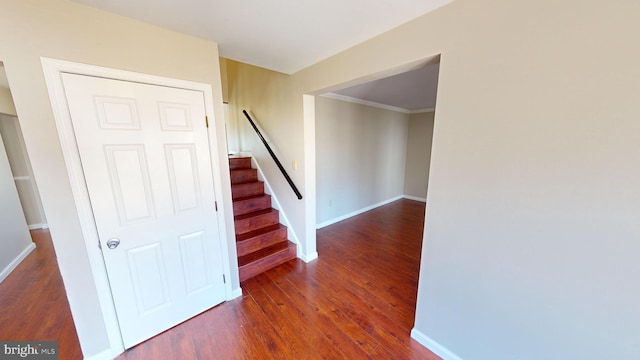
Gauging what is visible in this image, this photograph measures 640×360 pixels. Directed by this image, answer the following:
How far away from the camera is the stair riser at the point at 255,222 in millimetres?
2754

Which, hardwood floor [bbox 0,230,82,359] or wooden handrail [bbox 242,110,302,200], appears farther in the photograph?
wooden handrail [bbox 242,110,302,200]

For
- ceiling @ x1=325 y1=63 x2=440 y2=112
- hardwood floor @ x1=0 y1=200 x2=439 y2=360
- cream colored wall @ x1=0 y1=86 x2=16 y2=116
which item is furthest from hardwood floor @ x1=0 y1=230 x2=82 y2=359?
ceiling @ x1=325 y1=63 x2=440 y2=112

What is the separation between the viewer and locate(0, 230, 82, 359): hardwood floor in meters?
1.64

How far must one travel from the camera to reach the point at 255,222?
9.48 ft

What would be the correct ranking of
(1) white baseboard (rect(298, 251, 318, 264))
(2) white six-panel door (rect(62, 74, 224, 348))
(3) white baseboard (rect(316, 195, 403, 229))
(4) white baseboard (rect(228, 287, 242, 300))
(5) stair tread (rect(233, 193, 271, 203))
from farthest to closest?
(3) white baseboard (rect(316, 195, 403, 229)) < (5) stair tread (rect(233, 193, 271, 203)) < (1) white baseboard (rect(298, 251, 318, 264)) < (4) white baseboard (rect(228, 287, 242, 300)) < (2) white six-panel door (rect(62, 74, 224, 348))

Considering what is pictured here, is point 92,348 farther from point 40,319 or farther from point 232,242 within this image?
point 232,242

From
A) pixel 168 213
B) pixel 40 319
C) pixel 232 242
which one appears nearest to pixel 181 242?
pixel 168 213

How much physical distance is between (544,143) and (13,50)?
9.01 ft

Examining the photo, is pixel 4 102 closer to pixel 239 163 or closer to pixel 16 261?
pixel 16 261

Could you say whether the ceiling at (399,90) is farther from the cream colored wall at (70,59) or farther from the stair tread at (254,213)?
the cream colored wall at (70,59)

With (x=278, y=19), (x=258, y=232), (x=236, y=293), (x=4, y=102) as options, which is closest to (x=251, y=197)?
(x=258, y=232)

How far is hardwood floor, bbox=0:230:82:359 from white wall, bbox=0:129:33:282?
0.13 metres

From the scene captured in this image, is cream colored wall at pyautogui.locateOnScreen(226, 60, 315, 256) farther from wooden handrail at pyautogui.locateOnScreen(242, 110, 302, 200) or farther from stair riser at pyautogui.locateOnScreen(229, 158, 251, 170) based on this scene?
stair riser at pyautogui.locateOnScreen(229, 158, 251, 170)

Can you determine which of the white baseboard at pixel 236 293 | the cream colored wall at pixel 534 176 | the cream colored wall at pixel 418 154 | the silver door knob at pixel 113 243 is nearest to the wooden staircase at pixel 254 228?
the white baseboard at pixel 236 293
